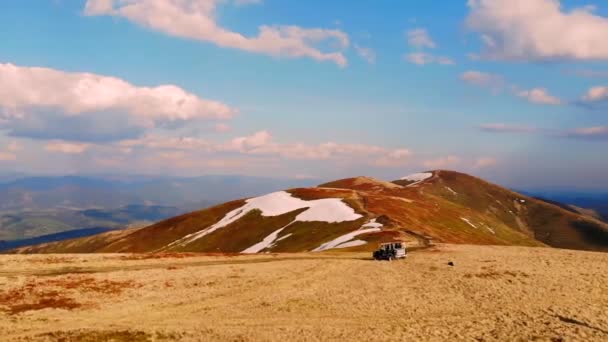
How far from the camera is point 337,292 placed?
47344 millimetres

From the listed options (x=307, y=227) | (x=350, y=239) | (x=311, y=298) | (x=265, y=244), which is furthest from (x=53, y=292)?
(x=307, y=227)

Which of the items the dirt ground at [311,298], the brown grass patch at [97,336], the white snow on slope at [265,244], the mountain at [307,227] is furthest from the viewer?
the white snow on slope at [265,244]

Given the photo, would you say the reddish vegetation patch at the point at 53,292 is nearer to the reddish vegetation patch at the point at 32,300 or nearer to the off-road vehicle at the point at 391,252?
the reddish vegetation patch at the point at 32,300

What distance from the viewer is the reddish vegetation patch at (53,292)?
45.2m

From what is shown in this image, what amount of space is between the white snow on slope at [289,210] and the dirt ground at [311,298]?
162 feet

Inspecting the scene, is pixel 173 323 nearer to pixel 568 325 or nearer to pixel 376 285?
pixel 376 285

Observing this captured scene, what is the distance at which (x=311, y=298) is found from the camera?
4550cm

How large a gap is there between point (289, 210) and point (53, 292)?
9011 centimetres

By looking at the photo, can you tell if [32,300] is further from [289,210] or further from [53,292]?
[289,210]

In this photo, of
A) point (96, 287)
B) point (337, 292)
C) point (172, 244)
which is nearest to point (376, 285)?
point (337, 292)

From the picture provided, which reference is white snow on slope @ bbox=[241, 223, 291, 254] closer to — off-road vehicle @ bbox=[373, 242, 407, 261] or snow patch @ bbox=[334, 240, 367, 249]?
snow patch @ bbox=[334, 240, 367, 249]

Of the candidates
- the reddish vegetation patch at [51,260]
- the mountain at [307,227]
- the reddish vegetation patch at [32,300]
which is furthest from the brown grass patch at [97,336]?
the mountain at [307,227]

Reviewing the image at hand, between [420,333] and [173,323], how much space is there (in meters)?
19.8

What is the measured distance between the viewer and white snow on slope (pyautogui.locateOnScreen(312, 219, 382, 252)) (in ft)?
284
